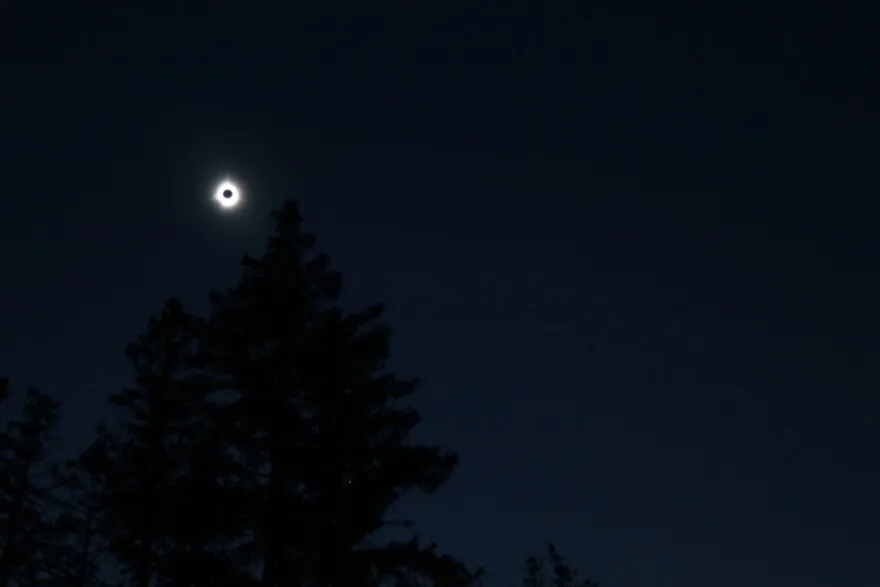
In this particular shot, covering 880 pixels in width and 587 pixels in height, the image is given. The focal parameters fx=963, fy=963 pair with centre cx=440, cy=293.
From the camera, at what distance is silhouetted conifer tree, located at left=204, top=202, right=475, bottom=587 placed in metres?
21.6

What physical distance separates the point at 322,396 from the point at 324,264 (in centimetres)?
391

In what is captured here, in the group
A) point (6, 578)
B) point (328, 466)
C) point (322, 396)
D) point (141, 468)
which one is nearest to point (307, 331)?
point (322, 396)

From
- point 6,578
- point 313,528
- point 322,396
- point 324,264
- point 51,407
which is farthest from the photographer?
point 51,407

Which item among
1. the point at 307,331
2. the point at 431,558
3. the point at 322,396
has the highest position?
the point at 307,331

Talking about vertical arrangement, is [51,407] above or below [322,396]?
above

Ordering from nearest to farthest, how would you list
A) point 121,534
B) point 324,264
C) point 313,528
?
point 313,528 < point 324,264 < point 121,534

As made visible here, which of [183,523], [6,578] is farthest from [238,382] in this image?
[6,578]

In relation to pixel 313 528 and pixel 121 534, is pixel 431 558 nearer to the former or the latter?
pixel 313 528

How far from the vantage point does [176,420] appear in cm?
2797

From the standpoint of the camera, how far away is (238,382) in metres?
23.5

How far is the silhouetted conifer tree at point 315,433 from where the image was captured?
21578 mm

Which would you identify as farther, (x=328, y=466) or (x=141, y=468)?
(x=141, y=468)

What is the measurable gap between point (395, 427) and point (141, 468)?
8.51 metres

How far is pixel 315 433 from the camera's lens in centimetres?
2267
